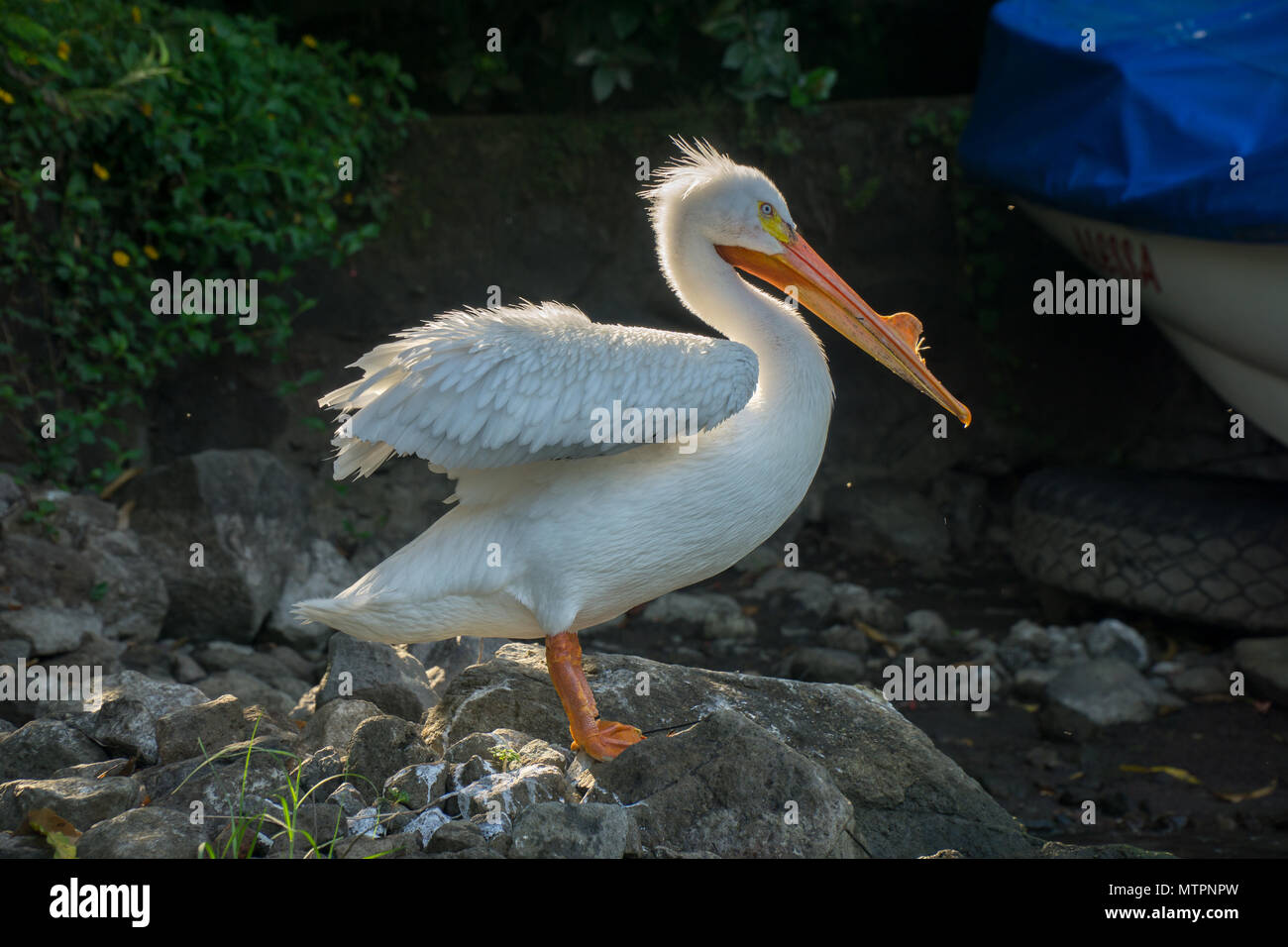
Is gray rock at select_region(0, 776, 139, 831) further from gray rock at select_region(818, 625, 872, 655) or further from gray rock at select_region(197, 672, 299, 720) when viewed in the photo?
gray rock at select_region(818, 625, 872, 655)

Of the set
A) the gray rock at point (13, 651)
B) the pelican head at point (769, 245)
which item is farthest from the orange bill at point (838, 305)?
the gray rock at point (13, 651)

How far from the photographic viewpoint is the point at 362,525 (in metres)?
5.95

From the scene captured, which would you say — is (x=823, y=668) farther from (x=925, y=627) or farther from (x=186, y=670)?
(x=186, y=670)

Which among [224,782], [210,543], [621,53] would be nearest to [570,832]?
[224,782]

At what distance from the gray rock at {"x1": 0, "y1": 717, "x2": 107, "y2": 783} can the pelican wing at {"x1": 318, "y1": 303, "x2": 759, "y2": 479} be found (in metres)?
1.00

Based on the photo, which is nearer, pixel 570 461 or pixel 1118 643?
pixel 570 461

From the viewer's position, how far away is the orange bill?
3.31 metres

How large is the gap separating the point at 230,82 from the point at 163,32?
33 cm

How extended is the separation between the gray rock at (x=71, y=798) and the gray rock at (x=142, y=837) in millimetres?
143

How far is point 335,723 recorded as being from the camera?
10.3 ft

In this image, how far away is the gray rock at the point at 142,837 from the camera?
2.26 m

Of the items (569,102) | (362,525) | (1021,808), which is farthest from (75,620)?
(569,102)

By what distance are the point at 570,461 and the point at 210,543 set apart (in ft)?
7.38

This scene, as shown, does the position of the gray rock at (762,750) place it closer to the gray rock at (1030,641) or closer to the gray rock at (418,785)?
the gray rock at (418,785)
